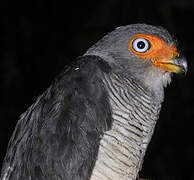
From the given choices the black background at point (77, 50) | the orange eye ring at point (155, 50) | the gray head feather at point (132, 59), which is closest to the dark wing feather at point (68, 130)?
the gray head feather at point (132, 59)

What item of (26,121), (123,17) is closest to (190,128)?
(123,17)

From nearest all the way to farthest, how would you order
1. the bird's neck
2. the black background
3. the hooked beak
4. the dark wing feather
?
the dark wing feather
the bird's neck
the hooked beak
the black background

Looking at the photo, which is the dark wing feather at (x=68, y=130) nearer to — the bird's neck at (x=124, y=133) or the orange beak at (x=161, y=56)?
the bird's neck at (x=124, y=133)

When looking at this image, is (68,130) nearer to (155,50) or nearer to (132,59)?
(132,59)

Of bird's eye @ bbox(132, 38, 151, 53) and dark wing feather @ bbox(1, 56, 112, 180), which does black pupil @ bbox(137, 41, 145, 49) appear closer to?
bird's eye @ bbox(132, 38, 151, 53)

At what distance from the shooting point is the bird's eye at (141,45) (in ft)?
11.3

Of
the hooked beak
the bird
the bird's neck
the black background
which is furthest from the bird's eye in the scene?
the black background

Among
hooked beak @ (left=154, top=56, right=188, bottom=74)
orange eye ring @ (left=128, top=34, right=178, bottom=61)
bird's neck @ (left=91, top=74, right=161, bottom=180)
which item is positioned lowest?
bird's neck @ (left=91, top=74, right=161, bottom=180)

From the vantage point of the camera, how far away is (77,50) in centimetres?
738

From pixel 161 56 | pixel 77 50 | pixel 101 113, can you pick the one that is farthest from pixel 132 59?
pixel 77 50

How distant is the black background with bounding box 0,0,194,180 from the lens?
23.0 feet

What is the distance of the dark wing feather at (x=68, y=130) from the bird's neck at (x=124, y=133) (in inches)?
3.1

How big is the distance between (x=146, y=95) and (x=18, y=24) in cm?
502

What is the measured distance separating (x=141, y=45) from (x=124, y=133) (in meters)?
0.82
